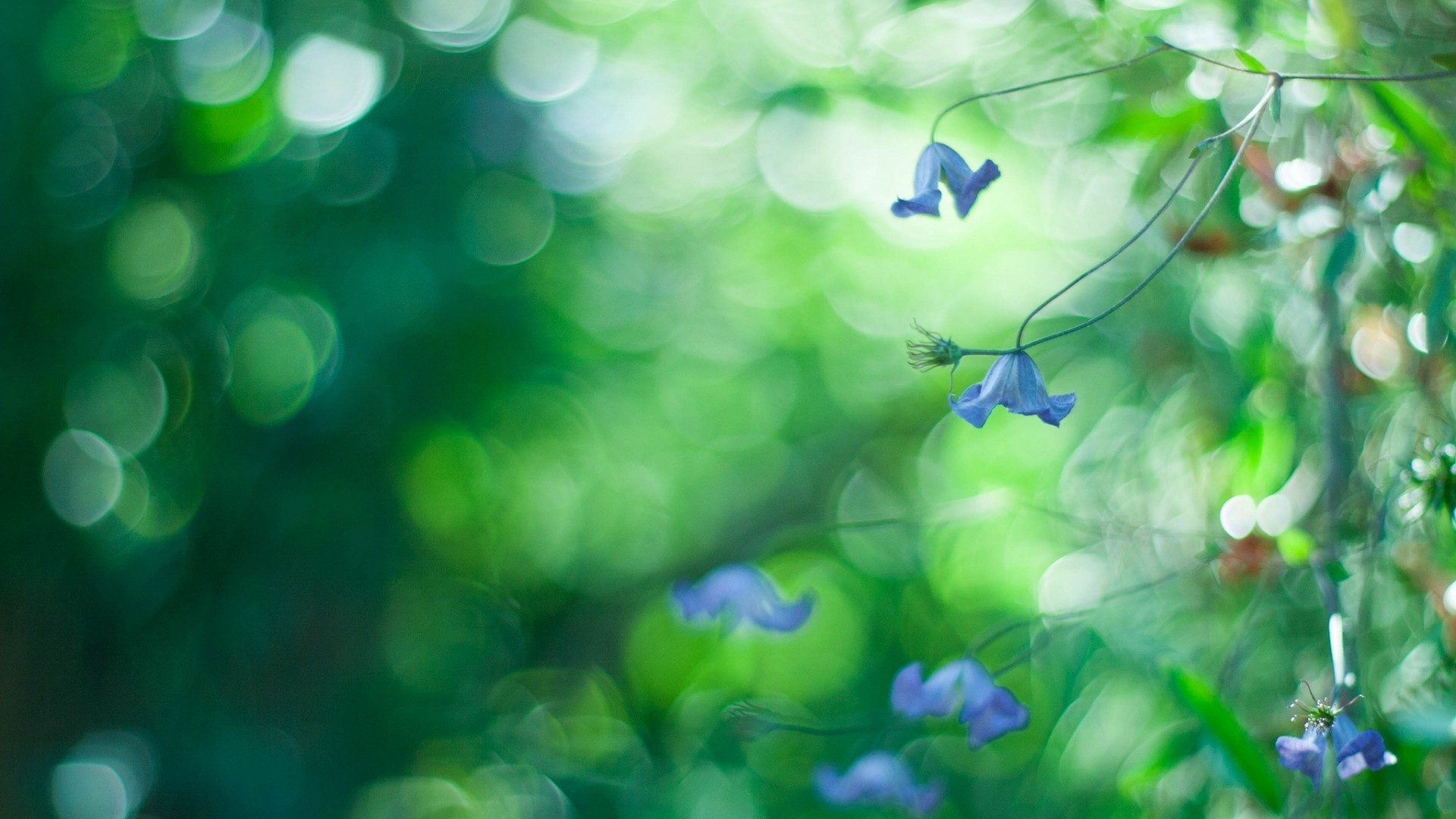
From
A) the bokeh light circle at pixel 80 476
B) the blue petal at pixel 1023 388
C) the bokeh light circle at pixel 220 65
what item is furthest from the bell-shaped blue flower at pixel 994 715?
the bokeh light circle at pixel 80 476

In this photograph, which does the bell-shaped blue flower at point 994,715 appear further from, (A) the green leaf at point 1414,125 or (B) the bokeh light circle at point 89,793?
(B) the bokeh light circle at point 89,793

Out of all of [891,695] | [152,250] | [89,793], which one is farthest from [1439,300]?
[89,793]

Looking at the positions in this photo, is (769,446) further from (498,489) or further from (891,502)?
(498,489)

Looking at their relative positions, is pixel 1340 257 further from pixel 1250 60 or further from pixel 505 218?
pixel 505 218

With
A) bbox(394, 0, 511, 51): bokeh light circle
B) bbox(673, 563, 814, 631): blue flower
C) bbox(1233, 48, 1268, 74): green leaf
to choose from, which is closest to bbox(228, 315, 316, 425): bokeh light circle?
bbox(394, 0, 511, 51): bokeh light circle

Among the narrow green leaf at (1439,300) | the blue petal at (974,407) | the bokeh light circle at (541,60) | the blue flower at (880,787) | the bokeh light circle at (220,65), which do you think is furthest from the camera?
the bokeh light circle at (541,60)
